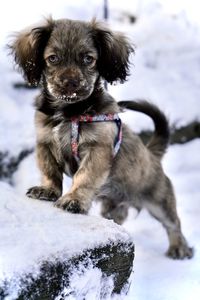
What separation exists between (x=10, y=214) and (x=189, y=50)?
467 cm

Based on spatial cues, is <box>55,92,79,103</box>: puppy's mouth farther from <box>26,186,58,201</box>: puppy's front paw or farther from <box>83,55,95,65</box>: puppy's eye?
<box>26,186,58,201</box>: puppy's front paw

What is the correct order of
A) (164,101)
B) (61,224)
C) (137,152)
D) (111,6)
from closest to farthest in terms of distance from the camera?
(61,224) → (137,152) → (164,101) → (111,6)

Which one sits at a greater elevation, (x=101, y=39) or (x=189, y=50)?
(x=101, y=39)

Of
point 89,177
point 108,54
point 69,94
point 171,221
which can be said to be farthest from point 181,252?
point 69,94

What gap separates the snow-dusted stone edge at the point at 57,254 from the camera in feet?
7.56

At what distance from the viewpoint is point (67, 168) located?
136 inches

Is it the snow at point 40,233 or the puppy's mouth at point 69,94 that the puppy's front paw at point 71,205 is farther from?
the puppy's mouth at point 69,94

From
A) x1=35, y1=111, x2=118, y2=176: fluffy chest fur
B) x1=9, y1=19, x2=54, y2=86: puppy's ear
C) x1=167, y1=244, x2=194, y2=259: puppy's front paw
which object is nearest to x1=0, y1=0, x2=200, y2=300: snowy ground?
x1=167, y1=244, x2=194, y2=259: puppy's front paw

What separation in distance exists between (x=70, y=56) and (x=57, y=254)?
108 centimetres

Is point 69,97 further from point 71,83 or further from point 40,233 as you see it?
point 40,233

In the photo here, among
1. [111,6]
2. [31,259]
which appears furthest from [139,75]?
[31,259]

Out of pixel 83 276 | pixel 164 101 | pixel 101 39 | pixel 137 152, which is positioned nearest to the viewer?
pixel 83 276

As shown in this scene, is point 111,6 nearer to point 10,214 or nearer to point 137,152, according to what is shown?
point 137,152

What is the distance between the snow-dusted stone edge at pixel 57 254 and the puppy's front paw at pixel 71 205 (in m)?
0.08
